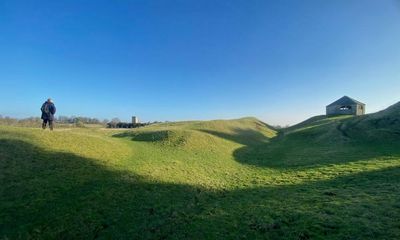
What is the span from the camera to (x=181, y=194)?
665 inches

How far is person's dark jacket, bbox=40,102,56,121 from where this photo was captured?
27.4 meters

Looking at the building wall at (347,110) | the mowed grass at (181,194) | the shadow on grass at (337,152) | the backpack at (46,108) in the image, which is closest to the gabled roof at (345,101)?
the building wall at (347,110)

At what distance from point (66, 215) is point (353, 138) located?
4038 cm

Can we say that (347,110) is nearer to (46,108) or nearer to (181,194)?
(181,194)

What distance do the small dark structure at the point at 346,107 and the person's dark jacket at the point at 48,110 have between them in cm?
8503

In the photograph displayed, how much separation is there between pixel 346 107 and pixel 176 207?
85543 mm

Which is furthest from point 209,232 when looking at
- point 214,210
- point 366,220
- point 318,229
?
point 366,220

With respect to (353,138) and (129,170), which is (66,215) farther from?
(353,138)

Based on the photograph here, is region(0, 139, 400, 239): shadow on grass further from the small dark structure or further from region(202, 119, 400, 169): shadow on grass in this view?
the small dark structure

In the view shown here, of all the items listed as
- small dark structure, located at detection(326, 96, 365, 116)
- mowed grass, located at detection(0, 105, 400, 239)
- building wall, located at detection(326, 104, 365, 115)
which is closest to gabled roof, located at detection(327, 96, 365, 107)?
small dark structure, located at detection(326, 96, 365, 116)

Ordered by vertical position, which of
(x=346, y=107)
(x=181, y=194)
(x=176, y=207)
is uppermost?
(x=346, y=107)

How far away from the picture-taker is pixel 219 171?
79.1 feet

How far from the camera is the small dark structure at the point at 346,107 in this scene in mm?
80406

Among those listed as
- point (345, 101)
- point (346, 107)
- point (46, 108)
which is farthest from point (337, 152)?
point (345, 101)
